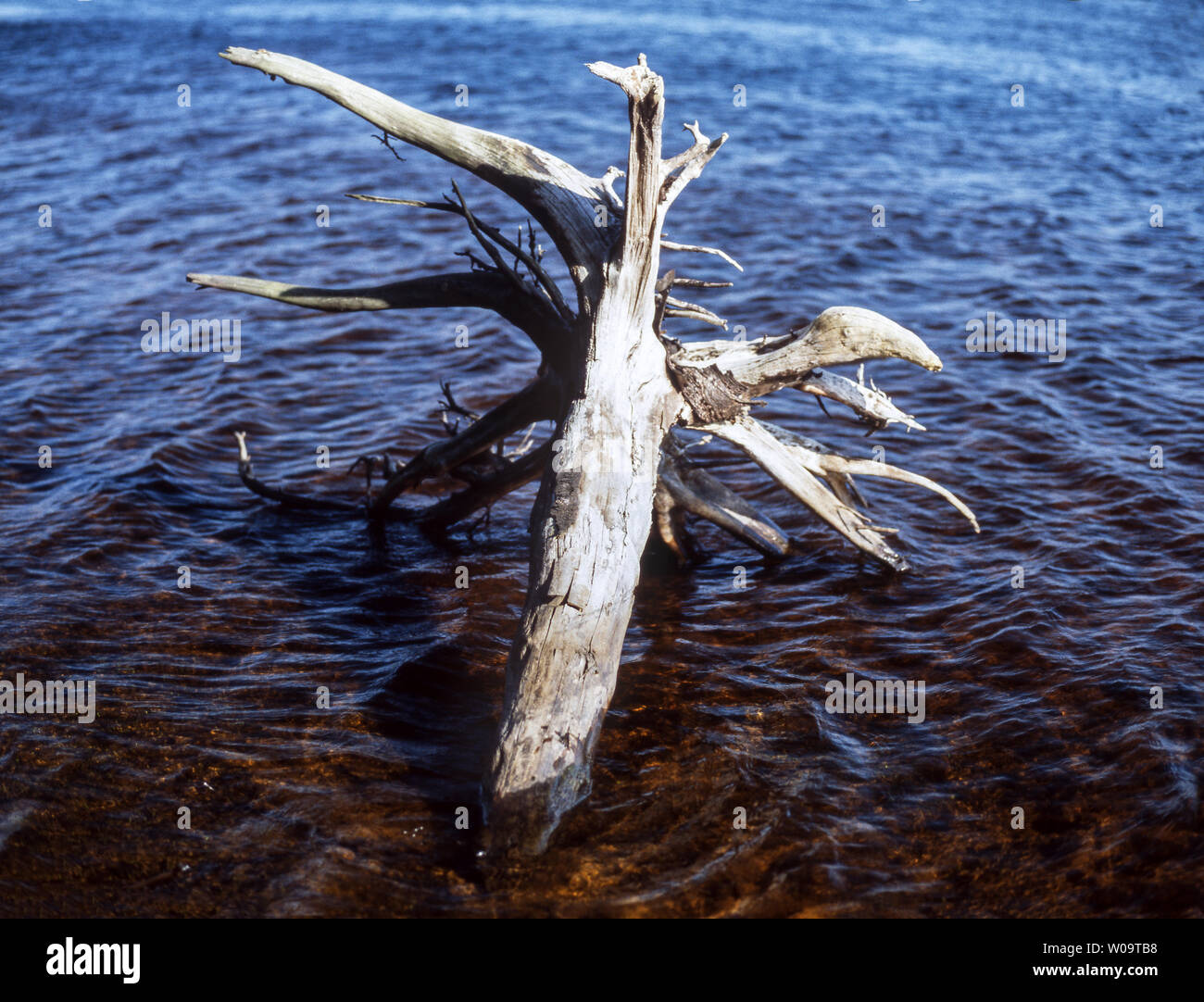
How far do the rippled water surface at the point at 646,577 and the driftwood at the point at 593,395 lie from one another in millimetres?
620

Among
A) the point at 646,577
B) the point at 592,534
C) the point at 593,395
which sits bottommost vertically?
the point at 646,577

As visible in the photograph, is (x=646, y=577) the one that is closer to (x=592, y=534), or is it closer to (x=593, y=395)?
(x=593, y=395)

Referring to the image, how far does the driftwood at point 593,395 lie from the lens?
4.85 metres

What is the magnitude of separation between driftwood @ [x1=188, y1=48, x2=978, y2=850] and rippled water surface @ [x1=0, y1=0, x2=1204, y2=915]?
2.03ft

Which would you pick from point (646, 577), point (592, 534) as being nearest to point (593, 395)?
point (592, 534)

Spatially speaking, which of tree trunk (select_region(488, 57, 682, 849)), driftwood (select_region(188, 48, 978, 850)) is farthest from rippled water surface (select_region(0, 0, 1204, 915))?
driftwood (select_region(188, 48, 978, 850))

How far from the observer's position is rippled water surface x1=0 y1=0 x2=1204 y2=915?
4.98m

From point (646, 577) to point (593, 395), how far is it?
2282mm

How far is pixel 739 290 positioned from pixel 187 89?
38.1 feet

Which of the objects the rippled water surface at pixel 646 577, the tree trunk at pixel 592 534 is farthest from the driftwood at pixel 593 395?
the rippled water surface at pixel 646 577

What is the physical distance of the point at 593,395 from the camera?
538 cm

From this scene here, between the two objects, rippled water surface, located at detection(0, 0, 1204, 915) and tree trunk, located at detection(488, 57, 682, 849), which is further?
rippled water surface, located at detection(0, 0, 1204, 915)

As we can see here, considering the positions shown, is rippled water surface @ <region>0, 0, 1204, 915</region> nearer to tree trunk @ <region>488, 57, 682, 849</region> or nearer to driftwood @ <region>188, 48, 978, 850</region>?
tree trunk @ <region>488, 57, 682, 849</region>

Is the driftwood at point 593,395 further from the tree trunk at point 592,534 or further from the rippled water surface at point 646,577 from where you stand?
the rippled water surface at point 646,577
